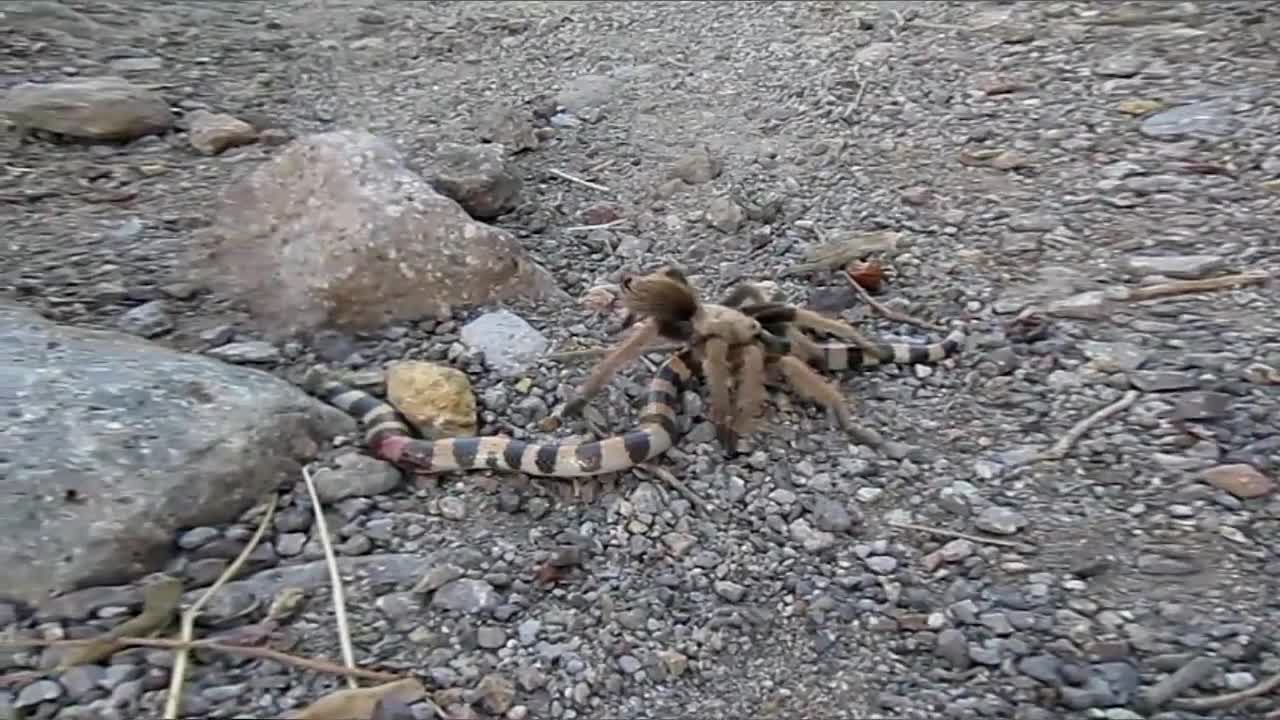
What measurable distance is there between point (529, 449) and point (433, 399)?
0.79 feet

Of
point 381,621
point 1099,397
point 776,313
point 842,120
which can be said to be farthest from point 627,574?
point 842,120

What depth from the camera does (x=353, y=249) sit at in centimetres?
247

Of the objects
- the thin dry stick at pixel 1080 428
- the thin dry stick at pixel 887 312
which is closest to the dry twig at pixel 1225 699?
the thin dry stick at pixel 1080 428

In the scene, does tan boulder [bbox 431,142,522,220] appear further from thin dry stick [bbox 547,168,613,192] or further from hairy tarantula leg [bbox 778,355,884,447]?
hairy tarantula leg [bbox 778,355,884,447]

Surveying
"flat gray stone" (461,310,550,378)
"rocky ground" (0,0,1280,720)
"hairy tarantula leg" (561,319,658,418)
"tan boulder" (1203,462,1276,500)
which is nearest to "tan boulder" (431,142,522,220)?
"rocky ground" (0,0,1280,720)

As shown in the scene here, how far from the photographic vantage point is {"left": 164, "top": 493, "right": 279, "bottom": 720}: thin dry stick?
5.55ft

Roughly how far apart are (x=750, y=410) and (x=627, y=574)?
391mm

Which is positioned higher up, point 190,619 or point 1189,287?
point 1189,287

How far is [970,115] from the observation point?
3.29m

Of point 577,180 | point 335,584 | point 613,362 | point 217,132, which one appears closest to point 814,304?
point 613,362

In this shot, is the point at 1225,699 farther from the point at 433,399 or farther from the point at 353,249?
the point at 353,249

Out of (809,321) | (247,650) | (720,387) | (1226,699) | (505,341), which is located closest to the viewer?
(1226,699)

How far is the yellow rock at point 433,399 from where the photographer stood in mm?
2215

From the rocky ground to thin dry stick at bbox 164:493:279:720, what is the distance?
0.06ft
